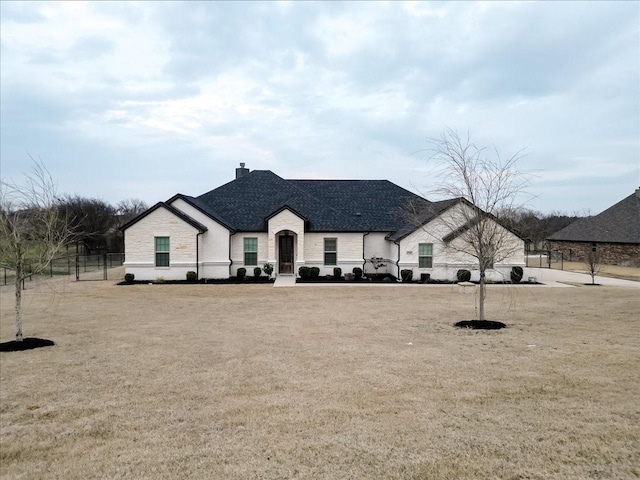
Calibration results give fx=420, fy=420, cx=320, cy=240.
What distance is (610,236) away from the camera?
117ft

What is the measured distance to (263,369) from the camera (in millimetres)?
8227

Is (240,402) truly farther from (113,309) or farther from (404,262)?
(404,262)

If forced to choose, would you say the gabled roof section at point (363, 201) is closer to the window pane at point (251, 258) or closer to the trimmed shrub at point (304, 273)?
the trimmed shrub at point (304, 273)

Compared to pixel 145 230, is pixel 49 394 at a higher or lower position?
lower

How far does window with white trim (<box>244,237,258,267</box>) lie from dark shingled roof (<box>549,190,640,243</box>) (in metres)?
29.3

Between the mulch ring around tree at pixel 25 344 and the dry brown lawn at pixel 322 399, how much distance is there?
40 centimetres

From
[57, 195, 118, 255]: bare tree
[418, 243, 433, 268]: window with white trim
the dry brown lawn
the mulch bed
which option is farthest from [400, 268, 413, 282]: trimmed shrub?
[57, 195, 118, 255]: bare tree

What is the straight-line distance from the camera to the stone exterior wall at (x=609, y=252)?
3322cm

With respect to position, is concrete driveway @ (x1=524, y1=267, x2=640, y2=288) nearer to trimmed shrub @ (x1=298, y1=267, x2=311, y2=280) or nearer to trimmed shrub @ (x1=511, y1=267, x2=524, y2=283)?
trimmed shrub @ (x1=511, y1=267, x2=524, y2=283)

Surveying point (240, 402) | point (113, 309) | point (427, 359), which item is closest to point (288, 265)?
point (113, 309)

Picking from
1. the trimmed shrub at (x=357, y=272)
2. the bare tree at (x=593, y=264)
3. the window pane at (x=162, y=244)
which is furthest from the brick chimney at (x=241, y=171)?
the bare tree at (x=593, y=264)

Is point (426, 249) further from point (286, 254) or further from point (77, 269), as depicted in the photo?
point (77, 269)

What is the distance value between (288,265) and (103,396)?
2145 centimetres

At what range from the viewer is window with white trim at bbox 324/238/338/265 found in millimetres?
27484
